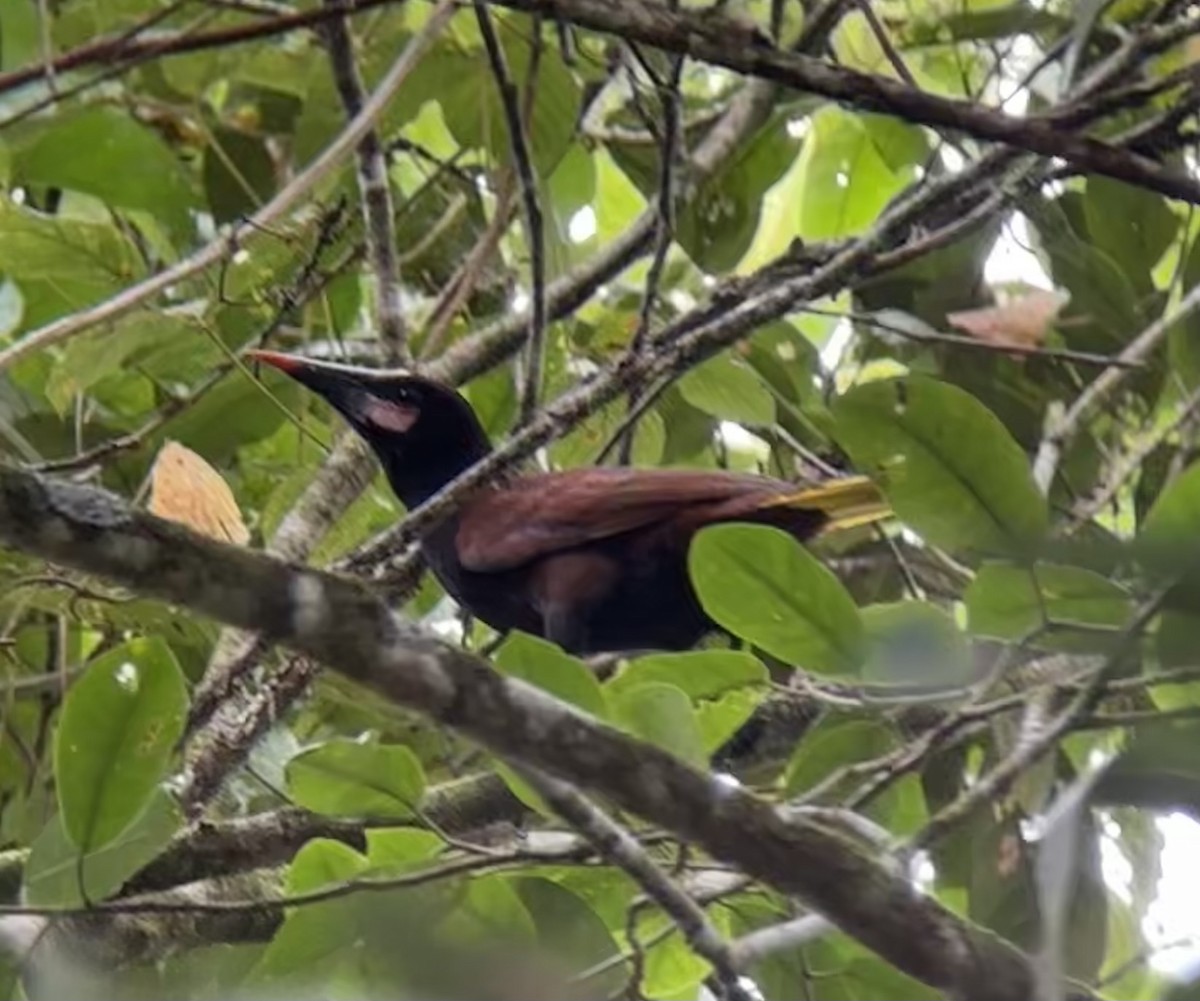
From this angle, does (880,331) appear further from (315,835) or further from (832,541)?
(315,835)

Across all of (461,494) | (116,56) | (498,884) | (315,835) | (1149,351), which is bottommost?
(315,835)

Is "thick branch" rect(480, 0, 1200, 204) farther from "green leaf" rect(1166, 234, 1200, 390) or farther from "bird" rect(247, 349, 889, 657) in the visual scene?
"bird" rect(247, 349, 889, 657)

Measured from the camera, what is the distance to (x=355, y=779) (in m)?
1.44

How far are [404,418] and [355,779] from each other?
0.91m

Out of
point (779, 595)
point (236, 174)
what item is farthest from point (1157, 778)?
point (236, 174)

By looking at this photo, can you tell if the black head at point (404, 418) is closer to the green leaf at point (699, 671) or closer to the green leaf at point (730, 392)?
the green leaf at point (730, 392)

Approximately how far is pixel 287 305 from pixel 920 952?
40.8 inches

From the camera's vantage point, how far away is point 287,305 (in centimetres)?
197

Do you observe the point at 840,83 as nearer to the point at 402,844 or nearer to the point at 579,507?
the point at 402,844

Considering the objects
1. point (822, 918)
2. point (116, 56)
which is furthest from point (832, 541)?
point (822, 918)

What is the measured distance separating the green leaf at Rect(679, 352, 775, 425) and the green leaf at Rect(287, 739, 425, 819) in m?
0.69

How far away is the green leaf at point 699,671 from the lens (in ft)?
4.76

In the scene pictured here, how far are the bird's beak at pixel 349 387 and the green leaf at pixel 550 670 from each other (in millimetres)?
867

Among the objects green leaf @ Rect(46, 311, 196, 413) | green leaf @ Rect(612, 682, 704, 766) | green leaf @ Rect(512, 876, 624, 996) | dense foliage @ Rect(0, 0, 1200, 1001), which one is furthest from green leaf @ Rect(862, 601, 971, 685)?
green leaf @ Rect(46, 311, 196, 413)
